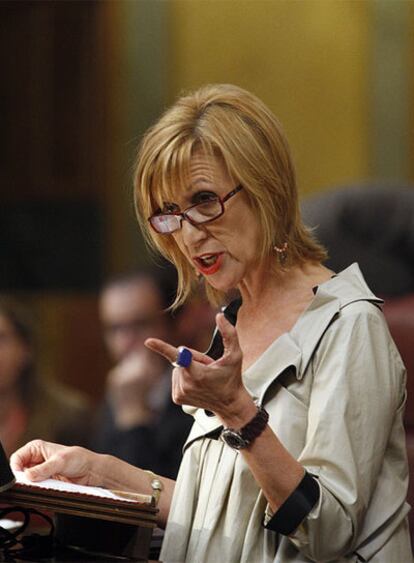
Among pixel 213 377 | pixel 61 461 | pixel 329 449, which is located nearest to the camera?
pixel 213 377

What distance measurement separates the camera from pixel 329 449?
188 cm

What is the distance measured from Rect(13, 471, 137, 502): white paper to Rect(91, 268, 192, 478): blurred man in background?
60.6 inches

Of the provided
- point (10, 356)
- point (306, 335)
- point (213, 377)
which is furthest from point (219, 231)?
point (10, 356)

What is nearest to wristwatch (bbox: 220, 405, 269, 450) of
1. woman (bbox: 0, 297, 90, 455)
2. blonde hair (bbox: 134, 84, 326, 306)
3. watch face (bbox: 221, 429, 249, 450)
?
watch face (bbox: 221, 429, 249, 450)

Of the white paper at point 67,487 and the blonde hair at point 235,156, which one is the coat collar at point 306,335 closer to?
the blonde hair at point 235,156

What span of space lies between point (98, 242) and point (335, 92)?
4.30ft

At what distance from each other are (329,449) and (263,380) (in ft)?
0.54

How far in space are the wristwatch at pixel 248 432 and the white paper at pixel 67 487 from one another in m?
0.21

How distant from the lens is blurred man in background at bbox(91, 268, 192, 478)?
3738 mm

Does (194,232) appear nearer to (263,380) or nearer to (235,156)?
(235,156)

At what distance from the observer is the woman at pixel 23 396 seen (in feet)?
14.0

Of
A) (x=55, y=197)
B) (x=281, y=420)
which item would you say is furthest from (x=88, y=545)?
(x=55, y=197)

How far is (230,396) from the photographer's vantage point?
5.90ft

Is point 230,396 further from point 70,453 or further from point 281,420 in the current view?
point 70,453
